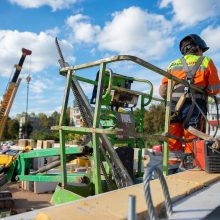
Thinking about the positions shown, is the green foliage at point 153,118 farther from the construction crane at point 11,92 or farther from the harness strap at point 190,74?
the harness strap at point 190,74

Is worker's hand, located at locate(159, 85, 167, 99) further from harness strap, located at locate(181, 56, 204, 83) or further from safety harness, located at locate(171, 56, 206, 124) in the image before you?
harness strap, located at locate(181, 56, 204, 83)

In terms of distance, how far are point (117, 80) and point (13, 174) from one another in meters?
2.91

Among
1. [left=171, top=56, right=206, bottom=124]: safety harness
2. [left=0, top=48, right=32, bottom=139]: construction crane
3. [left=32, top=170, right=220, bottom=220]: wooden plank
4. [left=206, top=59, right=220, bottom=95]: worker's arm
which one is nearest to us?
[left=32, top=170, right=220, bottom=220]: wooden plank

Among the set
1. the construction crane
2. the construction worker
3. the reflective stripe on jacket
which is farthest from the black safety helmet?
the construction crane

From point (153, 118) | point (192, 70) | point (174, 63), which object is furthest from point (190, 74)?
point (153, 118)

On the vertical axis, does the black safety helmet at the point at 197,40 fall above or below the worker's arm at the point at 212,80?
above

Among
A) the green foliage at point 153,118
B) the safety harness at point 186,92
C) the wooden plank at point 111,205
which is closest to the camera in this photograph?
the wooden plank at point 111,205

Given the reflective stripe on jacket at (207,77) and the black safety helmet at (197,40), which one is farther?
the black safety helmet at (197,40)

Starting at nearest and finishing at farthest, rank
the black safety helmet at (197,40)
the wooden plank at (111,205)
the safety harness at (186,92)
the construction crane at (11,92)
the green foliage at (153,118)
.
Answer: the wooden plank at (111,205)
the safety harness at (186,92)
the black safety helmet at (197,40)
the construction crane at (11,92)
the green foliage at (153,118)

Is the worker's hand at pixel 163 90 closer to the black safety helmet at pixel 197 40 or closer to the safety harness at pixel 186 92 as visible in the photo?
the safety harness at pixel 186 92

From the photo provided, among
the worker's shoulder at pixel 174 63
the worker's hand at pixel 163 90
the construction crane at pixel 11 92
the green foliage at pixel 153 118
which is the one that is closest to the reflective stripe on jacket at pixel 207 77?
the worker's shoulder at pixel 174 63

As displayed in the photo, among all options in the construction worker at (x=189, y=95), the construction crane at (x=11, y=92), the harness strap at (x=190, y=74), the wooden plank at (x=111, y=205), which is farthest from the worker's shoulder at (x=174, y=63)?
the construction crane at (x=11, y=92)

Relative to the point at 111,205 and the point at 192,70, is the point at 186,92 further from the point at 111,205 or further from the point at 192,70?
the point at 111,205

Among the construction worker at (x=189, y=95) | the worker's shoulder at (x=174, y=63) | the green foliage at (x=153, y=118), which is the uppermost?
the green foliage at (x=153, y=118)
